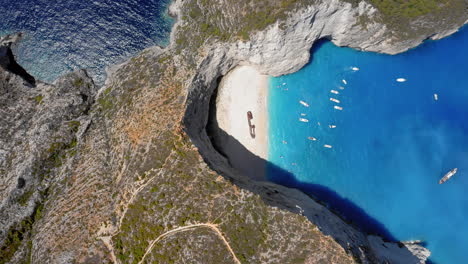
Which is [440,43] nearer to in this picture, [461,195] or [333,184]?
[461,195]

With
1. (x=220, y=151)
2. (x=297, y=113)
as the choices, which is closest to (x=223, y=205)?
(x=220, y=151)

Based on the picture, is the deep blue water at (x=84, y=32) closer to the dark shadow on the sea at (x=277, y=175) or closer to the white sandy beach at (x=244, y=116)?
the white sandy beach at (x=244, y=116)

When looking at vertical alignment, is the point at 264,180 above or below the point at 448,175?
below

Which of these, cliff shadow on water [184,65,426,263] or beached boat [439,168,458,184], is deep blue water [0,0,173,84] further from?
beached boat [439,168,458,184]

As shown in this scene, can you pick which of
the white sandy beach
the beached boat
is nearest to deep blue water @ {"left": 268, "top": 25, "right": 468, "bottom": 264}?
the beached boat

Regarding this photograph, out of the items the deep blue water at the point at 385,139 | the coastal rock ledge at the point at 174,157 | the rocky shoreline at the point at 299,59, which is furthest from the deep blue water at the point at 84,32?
the deep blue water at the point at 385,139

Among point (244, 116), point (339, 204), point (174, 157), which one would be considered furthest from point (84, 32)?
point (339, 204)

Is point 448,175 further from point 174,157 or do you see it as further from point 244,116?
point 174,157
